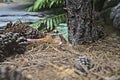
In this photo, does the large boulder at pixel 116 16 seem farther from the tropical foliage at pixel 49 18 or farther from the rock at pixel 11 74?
the rock at pixel 11 74

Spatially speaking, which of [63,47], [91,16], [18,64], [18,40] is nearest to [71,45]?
[63,47]

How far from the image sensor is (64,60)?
2170mm

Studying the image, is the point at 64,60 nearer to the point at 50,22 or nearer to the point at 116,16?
the point at 116,16

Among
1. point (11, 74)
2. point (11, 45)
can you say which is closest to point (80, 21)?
point (11, 45)

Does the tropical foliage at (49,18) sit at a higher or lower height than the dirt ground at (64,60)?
higher

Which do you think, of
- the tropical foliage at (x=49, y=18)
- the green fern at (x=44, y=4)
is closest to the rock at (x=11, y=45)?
the tropical foliage at (x=49, y=18)

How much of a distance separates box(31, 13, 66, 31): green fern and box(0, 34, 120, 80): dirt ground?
0.82 meters

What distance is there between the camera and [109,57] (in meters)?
2.24

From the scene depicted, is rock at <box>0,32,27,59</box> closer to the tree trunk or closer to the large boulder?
the tree trunk

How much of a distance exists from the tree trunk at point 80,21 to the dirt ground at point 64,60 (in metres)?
0.07

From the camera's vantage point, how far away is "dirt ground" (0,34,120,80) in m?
1.87

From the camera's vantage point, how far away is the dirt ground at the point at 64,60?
73.7 inches

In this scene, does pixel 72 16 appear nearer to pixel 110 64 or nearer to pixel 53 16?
pixel 110 64

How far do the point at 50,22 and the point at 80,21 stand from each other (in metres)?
0.98
